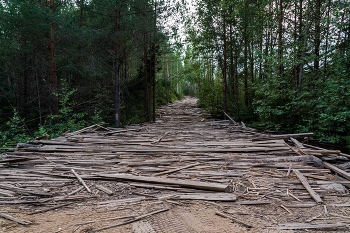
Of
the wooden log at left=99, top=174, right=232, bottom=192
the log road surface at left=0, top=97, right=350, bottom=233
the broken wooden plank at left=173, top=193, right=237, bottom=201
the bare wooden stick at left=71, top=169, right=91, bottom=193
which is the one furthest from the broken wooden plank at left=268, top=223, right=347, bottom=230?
the bare wooden stick at left=71, top=169, right=91, bottom=193

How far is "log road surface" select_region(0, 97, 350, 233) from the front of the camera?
2248 millimetres

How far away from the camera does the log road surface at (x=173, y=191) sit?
225cm

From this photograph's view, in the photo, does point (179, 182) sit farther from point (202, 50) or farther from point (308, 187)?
point (202, 50)

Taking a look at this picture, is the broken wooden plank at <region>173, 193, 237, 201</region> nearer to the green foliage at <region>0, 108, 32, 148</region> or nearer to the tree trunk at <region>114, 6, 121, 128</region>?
the green foliage at <region>0, 108, 32, 148</region>

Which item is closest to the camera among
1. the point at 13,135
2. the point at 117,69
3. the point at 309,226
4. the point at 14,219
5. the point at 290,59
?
the point at 309,226

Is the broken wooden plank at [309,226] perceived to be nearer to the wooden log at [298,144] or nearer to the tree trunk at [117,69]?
the wooden log at [298,144]

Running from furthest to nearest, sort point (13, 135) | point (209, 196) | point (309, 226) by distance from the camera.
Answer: point (13, 135)
point (209, 196)
point (309, 226)

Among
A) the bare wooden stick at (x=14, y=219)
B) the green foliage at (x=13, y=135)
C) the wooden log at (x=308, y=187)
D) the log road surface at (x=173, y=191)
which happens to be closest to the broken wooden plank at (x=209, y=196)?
the log road surface at (x=173, y=191)

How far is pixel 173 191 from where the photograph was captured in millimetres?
3045

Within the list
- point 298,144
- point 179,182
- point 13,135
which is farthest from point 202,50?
point 179,182

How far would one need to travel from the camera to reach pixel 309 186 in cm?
305

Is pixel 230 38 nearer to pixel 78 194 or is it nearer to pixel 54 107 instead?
pixel 54 107

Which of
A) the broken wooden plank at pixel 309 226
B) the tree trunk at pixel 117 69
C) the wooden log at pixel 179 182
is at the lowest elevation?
the broken wooden plank at pixel 309 226

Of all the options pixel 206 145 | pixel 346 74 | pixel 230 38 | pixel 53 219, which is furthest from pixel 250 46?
pixel 53 219
